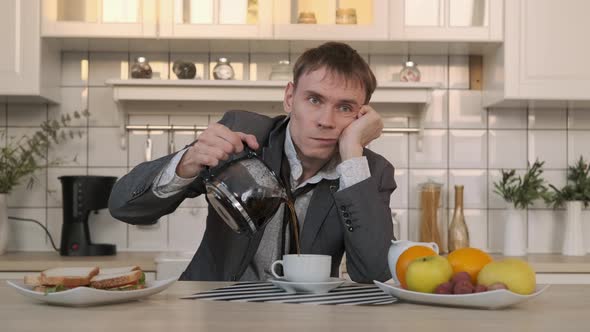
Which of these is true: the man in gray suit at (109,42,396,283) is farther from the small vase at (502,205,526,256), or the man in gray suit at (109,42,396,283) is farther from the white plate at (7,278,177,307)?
the small vase at (502,205,526,256)

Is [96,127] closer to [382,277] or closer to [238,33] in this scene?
[238,33]

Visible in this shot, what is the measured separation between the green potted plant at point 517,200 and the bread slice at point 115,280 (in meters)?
2.06

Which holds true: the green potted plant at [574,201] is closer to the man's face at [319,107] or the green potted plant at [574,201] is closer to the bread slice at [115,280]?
the man's face at [319,107]

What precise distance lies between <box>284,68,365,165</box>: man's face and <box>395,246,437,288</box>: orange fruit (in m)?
0.56

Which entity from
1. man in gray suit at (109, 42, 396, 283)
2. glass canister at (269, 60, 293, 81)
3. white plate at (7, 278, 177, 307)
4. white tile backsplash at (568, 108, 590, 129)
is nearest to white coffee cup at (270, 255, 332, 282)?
white plate at (7, 278, 177, 307)

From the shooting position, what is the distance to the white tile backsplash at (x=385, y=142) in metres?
3.12

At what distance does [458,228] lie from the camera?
118 inches

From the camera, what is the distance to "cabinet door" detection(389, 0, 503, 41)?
9.43 feet

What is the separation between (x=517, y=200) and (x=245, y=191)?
201cm

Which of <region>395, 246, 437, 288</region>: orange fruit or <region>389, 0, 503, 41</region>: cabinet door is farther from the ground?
<region>389, 0, 503, 41</region>: cabinet door

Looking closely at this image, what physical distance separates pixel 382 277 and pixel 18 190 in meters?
1.90

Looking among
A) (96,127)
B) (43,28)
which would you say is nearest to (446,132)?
(96,127)

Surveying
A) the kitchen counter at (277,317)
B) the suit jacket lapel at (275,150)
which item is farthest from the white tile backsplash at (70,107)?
the kitchen counter at (277,317)

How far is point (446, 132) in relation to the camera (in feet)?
10.4
